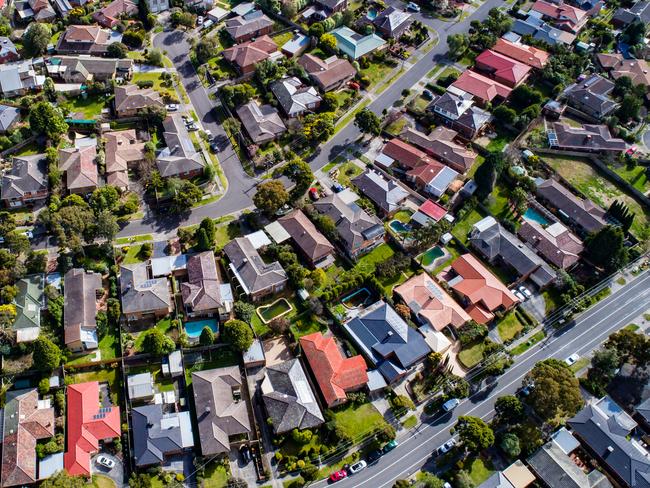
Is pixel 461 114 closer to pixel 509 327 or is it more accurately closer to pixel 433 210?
pixel 433 210

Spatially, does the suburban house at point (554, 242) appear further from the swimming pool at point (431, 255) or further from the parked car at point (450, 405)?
the parked car at point (450, 405)

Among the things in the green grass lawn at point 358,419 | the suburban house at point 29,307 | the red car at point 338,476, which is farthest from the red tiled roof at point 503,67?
the suburban house at point 29,307

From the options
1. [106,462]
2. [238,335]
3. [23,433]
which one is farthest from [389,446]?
[23,433]

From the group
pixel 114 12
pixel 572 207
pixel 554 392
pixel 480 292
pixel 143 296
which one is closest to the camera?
pixel 554 392

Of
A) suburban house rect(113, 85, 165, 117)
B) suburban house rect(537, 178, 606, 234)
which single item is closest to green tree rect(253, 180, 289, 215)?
suburban house rect(113, 85, 165, 117)

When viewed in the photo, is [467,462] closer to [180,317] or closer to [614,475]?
[614,475]

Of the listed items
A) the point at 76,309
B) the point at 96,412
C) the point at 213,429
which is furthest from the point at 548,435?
the point at 76,309

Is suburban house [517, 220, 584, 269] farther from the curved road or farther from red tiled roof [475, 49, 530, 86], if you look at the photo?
red tiled roof [475, 49, 530, 86]
